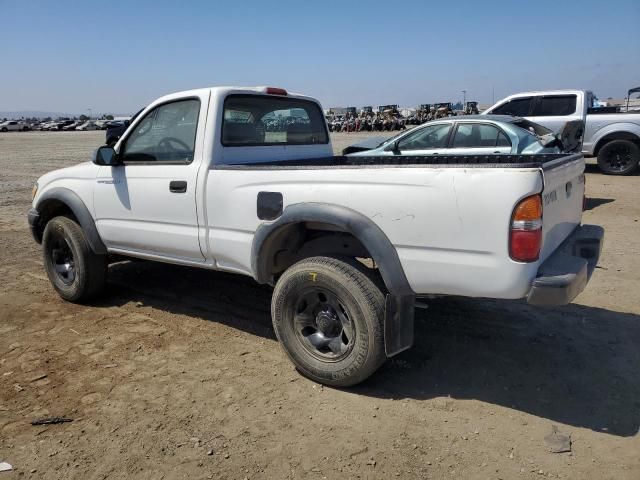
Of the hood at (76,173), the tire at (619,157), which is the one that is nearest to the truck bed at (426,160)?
the hood at (76,173)

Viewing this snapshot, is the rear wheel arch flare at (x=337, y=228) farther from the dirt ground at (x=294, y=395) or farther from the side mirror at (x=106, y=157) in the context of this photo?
the side mirror at (x=106, y=157)

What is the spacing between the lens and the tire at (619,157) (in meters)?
12.7

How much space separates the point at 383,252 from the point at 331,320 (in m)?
0.68

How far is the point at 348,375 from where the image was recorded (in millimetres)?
3461

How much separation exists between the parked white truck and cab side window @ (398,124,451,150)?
4.01 meters

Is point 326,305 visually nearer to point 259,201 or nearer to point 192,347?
point 259,201

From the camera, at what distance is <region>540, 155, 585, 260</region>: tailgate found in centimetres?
302

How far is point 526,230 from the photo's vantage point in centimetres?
279

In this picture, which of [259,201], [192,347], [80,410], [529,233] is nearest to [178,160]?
[259,201]

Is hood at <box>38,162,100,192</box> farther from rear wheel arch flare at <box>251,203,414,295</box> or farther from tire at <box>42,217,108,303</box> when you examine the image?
rear wheel arch flare at <box>251,203,414,295</box>

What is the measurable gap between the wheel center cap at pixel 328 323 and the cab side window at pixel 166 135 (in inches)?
62.8

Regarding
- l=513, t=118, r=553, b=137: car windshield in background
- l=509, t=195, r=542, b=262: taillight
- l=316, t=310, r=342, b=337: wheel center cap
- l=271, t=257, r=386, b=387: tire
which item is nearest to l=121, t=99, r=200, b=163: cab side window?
l=271, t=257, r=386, b=387: tire

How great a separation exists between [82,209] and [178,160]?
1277 millimetres

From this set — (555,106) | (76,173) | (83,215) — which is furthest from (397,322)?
(555,106)
